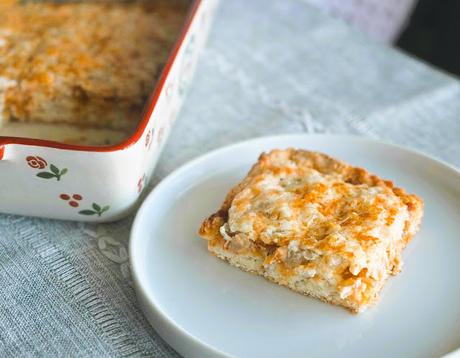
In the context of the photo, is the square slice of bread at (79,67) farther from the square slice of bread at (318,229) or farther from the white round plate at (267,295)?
the square slice of bread at (318,229)

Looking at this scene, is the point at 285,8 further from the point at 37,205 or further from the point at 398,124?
the point at 37,205

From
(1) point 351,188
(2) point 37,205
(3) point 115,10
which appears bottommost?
(2) point 37,205

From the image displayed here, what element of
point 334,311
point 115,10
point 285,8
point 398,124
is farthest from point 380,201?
point 285,8

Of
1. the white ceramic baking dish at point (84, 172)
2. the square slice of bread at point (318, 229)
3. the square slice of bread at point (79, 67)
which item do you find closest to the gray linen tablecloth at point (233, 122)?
the white ceramic baking dish at point (84, 172)

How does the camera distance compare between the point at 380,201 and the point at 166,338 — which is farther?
the point at 380,201

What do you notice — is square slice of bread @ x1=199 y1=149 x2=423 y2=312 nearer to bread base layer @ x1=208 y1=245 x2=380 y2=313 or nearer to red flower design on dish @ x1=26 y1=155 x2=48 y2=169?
bread base layer @ x1=208 y1=245 x2=380 y2=313
